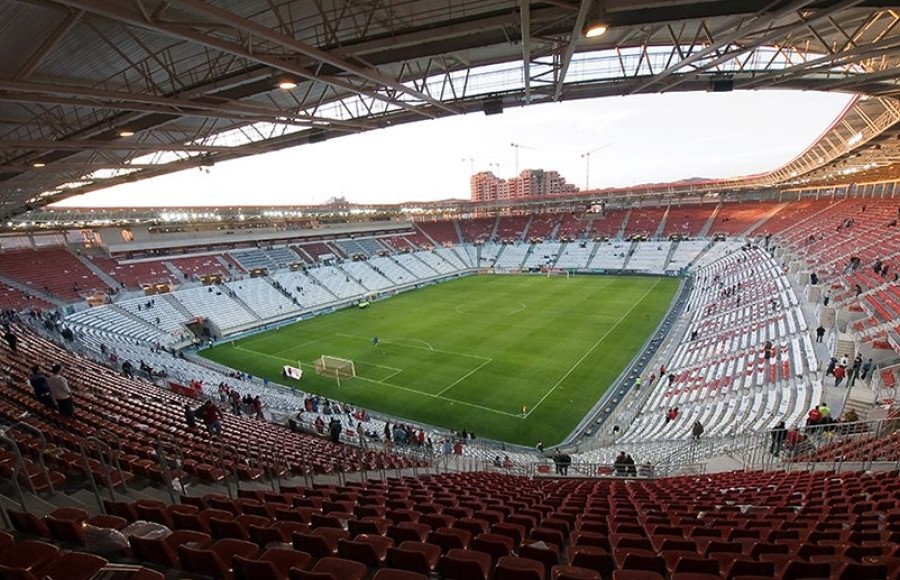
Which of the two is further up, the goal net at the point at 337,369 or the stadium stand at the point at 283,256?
the stadium stand at the point at 283,256

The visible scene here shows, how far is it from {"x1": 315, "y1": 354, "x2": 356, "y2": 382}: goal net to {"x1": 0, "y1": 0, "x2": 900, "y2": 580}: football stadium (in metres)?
0.14

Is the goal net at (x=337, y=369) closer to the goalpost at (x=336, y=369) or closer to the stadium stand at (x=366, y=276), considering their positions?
the goalpost at (x=336, y=369)

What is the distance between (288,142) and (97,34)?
267 inches

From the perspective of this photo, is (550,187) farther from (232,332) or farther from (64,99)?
(64,99)

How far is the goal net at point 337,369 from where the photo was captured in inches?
980

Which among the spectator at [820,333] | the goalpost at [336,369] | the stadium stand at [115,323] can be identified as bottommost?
the goalpost at [336,369]

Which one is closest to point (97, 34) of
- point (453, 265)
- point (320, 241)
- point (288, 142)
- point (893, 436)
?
point (288, 142)

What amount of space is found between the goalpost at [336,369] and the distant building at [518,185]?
143337 mm

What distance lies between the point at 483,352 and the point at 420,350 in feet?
13.6

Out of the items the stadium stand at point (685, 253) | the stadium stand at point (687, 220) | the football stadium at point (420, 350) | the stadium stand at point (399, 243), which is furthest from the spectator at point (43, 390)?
the stadium stand at point (687, 220)

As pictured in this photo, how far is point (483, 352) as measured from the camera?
27.8m

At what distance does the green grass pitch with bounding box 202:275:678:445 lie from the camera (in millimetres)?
20172

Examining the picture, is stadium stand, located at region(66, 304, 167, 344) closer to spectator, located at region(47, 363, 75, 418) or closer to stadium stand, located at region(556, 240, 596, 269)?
spectator, located at region(47, 363, 75, 418)

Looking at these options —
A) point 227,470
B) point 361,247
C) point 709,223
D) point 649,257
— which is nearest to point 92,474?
point 227,470
